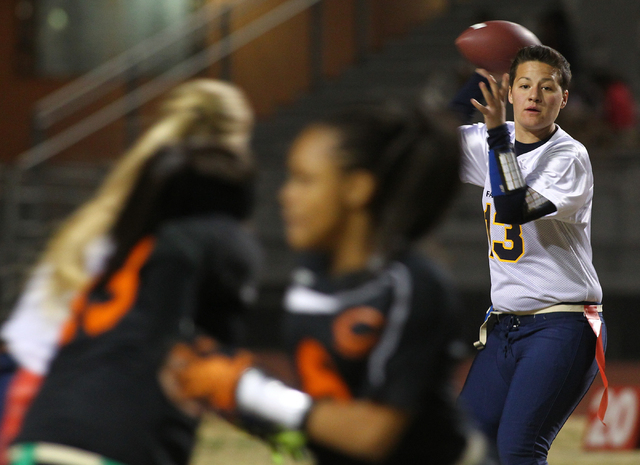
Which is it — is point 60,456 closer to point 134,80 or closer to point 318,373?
point 318,373

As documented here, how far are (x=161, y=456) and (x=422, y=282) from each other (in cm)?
66

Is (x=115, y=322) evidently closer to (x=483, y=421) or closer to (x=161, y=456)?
(x=161, y=456)

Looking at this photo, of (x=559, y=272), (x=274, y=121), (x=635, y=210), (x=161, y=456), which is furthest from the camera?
(x=274, y=121)

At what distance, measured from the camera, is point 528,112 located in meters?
3.58

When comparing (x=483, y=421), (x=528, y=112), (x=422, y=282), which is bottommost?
(x=483, y=421)

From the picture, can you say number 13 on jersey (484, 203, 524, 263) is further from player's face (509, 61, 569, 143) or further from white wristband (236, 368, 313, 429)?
white wristband (236, 368, 313, 429)

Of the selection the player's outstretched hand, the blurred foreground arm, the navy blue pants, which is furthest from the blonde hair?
the navy blue pants

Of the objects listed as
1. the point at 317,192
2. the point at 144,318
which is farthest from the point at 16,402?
the point at 317,192

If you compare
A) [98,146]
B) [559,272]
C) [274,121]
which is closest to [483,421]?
[559,272]

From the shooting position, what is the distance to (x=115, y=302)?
201 centimetres

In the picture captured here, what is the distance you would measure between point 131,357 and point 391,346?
551 millimetres

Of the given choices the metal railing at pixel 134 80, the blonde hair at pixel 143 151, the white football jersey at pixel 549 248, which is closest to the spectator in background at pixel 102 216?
the blonde hair at pixel 143 151

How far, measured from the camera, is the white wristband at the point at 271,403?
6.04 feet

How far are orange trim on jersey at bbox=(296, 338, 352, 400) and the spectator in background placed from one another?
502 millimetres
